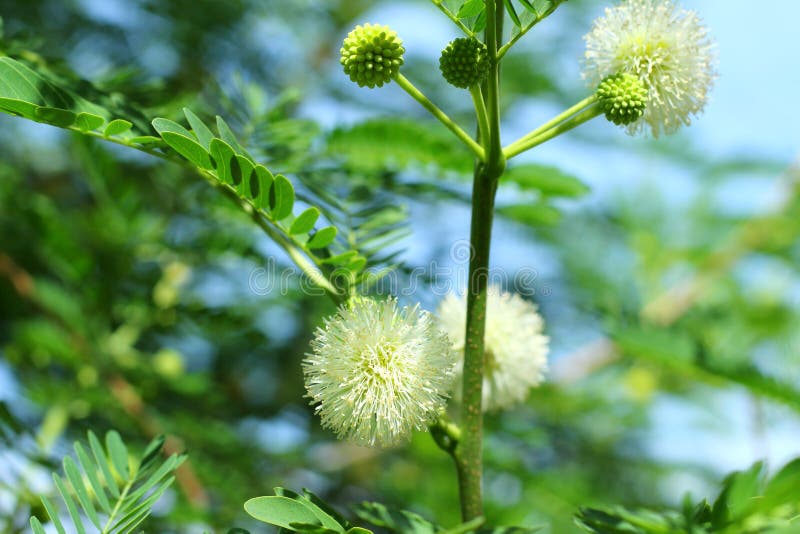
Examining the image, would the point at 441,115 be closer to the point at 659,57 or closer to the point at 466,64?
the point at 466,64

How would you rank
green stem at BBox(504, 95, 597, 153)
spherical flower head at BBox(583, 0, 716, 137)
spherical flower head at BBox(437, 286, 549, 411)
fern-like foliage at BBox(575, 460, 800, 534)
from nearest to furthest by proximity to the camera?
fern-like foliage at BBox(575, 460, 800, 534), green stem at BBox(504, 95, 597, 153), spherical flower head at BBox(583, 0, 716, 137), spherical flower head at BBox(437, 286, 549, 411)

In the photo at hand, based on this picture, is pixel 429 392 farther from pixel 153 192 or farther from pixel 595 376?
pixel 595 376

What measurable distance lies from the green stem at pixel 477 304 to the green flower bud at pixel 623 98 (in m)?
0.17

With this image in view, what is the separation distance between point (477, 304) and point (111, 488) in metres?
0.67

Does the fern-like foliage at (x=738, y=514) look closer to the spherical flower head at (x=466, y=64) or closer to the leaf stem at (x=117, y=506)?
the spherical flower head at (x=466, y=64)

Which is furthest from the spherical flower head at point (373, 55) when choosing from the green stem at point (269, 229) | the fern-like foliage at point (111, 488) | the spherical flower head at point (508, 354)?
the fern-like foliage at point (111, 488)

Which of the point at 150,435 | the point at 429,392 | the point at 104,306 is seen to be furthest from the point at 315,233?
the point at 104,306

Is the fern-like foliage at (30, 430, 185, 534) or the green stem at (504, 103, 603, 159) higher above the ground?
the green stem at (504, 103, 603, 159)

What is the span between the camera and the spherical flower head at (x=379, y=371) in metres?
1.08

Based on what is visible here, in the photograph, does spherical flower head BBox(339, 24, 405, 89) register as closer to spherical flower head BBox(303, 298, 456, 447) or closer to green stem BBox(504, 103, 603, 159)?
green stem BBox(504, 103, 603, 159)

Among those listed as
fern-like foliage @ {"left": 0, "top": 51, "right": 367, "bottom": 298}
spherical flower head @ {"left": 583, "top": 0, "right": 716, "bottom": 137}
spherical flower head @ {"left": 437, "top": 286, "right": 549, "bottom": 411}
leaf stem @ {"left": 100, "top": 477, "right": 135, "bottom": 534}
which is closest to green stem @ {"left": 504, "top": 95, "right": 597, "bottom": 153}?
spherical flower head @ {"left": 583, "top": 0, "right": 716, "bottom": 137}

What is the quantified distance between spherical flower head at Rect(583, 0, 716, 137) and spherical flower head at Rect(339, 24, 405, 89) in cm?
37

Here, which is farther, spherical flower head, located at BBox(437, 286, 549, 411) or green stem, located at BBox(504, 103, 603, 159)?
spherical flower head, located at BBox(437, 286, 549, 411)

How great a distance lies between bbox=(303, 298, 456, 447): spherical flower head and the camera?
1.08m
